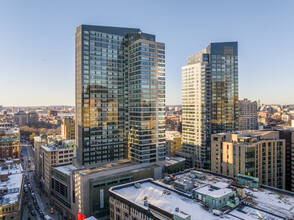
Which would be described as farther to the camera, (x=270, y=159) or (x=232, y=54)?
(x=232, y=54)

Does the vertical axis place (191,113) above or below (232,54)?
below

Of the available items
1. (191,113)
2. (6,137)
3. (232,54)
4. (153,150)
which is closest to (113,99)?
(153,150)

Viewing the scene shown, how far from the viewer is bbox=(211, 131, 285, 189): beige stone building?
304 ft

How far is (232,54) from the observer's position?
533 ft

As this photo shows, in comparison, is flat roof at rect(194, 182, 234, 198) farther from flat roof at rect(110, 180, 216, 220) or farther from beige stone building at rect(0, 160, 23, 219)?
beige stone building at rect(0, 160, 23, 219)

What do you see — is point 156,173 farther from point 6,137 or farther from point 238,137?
point 6,137

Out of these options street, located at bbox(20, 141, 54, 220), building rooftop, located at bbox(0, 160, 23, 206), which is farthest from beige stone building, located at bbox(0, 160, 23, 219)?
→ street, located at bbox(20, 141, 54, 220)

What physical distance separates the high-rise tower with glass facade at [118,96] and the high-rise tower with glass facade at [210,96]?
4648cm

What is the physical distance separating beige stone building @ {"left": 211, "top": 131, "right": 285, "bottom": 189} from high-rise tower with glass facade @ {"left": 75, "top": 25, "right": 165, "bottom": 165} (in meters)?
30.9

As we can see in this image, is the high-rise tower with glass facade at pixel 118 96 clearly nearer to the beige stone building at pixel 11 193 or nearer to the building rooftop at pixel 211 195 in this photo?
the beige stone building at pixel 11 193

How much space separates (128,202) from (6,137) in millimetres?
152000

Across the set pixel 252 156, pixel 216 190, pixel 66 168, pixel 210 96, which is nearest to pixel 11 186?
pixel 66 168

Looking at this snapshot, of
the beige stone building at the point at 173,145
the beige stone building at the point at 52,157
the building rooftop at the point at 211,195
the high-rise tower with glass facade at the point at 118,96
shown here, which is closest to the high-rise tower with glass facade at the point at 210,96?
the beige stone building at the point at 173,145

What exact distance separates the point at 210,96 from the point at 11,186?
417 feet
